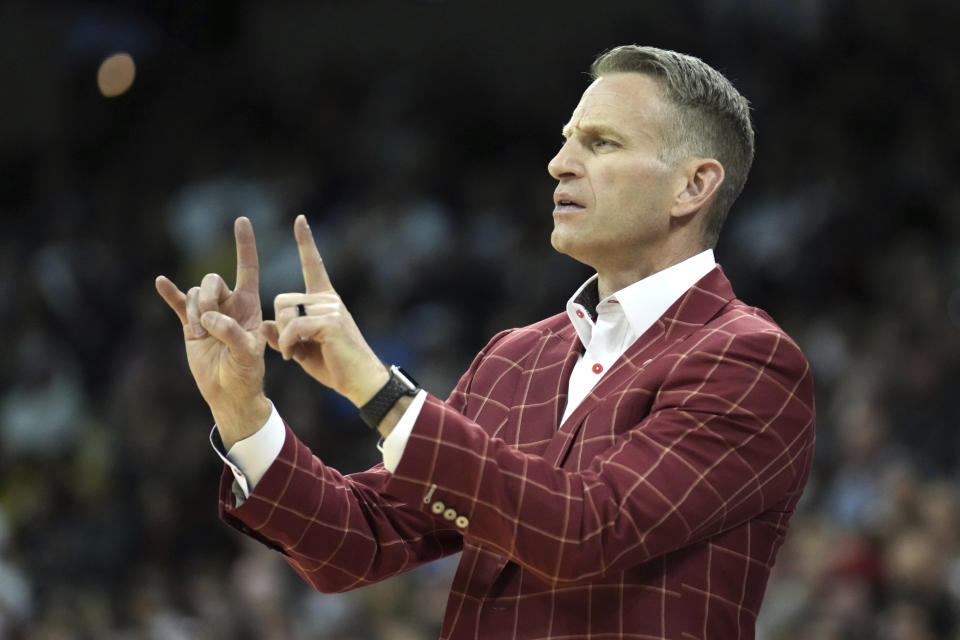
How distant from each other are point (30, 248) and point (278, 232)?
1.81m

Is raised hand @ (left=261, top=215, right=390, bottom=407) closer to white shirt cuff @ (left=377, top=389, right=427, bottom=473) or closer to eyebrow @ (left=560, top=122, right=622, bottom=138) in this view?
white shirt cuff @ (left=377, top=389, right=427, bottom=473)

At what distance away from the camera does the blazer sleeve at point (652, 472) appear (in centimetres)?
212

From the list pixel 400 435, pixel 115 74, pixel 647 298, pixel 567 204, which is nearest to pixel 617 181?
pixel 567 204

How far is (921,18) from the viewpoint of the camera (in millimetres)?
7918

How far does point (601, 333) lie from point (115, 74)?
25.7 feet

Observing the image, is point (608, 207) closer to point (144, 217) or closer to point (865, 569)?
point (865, 569)

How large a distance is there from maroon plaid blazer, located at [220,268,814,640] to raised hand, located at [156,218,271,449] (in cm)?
9

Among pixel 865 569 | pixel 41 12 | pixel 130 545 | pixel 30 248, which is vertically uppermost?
pixel 41 12

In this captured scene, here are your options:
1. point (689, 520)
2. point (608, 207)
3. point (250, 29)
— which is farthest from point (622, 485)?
point (250, 29)

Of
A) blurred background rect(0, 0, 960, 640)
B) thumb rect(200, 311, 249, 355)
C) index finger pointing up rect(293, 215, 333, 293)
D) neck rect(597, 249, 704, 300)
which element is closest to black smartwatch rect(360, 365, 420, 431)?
index finger pointing up rect(293, 215, 333, 293)

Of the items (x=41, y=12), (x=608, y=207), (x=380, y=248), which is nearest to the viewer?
(x=608, y=207)

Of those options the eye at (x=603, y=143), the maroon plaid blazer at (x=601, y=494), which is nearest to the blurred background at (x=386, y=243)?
the maroon plaid blazer at (x=601, y=494)

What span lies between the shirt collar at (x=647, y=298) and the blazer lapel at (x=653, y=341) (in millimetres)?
19

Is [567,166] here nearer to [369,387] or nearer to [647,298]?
[647,298]
